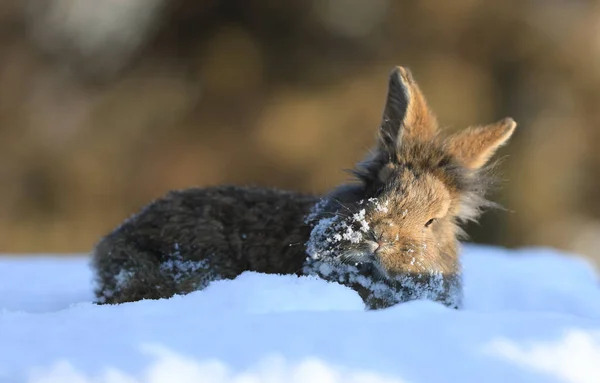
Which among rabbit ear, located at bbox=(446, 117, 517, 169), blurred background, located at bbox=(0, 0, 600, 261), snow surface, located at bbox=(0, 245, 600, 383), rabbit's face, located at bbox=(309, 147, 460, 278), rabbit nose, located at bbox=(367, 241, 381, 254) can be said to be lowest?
snow surface, located at bbox=(0, 245, 600, 383)

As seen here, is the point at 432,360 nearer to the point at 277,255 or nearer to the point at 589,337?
the point at 589,337

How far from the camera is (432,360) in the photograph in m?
2.15

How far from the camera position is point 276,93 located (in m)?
11.4

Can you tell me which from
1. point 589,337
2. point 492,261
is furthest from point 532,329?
point 492,261

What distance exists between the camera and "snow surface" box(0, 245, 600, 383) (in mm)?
2027

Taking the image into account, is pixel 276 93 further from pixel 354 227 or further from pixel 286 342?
pixel 286 342

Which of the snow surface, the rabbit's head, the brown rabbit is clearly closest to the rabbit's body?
the brown rabbit

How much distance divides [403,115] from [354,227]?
3.08 feet

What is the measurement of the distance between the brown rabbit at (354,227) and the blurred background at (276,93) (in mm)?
7018

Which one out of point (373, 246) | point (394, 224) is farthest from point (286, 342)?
point (394, 224)

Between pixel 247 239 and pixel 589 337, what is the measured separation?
202 centimetres

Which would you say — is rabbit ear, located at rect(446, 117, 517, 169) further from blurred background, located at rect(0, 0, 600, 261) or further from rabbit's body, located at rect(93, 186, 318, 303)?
blurred background, located at rect(0, 0, 600, 261)

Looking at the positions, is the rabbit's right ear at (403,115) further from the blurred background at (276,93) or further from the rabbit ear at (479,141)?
the blurred background at (276,93)

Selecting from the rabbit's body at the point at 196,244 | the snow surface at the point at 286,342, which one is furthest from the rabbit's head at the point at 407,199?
the snow surface at the point at 286,342
